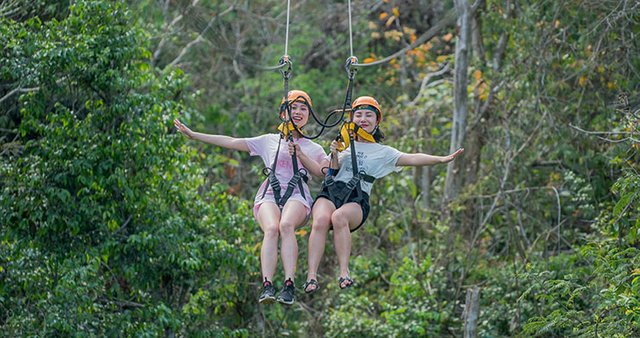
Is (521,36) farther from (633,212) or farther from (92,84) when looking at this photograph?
(92,84)

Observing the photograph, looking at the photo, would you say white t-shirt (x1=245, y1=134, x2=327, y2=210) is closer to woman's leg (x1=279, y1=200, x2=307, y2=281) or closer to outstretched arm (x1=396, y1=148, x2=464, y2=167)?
woman's leg (x1=279, y1=200, x2=307, y2=281)

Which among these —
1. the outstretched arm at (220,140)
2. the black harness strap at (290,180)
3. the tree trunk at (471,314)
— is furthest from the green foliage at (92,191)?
the black harness strap at (290,180)

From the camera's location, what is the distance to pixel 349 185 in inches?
322

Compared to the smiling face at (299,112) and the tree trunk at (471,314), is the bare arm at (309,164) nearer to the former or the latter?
the smiling face at (299,112)

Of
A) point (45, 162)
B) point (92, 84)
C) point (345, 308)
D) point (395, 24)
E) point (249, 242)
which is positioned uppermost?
point (395, 24)

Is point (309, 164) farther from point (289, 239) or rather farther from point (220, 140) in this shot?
point (220, 140)

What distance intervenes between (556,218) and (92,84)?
6.06 metres

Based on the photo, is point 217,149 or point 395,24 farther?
point 395,24

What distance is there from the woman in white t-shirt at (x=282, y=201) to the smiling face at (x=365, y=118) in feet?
1.07

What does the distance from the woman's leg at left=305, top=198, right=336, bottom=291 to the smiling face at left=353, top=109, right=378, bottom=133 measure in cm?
61

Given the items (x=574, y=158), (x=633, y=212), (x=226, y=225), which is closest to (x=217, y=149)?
(x=226, y=225)

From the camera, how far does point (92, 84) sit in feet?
37.5

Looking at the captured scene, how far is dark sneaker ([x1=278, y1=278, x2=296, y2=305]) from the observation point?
7820 mm

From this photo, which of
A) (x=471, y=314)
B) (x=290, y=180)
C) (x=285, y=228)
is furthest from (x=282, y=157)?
(x=471, y=314)
